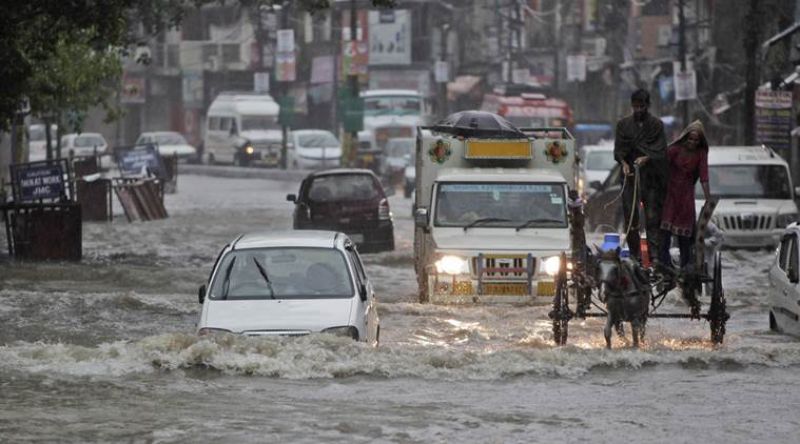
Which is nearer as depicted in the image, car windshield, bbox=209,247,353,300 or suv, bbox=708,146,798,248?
car windshield, bbox=209,247,353,300

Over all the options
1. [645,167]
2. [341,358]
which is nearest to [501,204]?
[645,167]

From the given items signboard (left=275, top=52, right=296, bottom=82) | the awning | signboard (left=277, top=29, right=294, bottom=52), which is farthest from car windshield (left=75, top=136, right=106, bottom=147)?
the awning

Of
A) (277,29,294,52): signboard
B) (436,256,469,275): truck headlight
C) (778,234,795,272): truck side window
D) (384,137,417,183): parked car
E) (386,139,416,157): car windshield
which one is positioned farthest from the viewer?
(277,29,294,52): signboard

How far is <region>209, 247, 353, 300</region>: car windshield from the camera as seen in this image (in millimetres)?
15484

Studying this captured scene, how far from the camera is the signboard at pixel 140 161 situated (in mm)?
46172

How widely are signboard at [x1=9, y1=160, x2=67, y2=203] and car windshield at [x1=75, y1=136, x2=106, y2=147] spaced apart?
39.0 m

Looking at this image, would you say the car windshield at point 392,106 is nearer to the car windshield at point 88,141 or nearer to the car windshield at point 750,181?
the car windshield at point 88,141

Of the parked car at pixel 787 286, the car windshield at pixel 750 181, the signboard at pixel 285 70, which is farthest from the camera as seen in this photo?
the signboard at pixel 285 70

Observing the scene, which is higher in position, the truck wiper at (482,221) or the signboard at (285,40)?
the signboard at (285,40)

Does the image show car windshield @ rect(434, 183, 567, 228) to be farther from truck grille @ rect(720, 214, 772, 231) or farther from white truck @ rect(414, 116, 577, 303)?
truck grille @ rect(720, 214, 772, 231)

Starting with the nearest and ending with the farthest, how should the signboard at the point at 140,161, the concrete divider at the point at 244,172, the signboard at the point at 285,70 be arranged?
the signboard at the point at 140,161
the concrete divider at the point at 244,172
the signboard at the point at 285,70

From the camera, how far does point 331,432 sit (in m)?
12.4

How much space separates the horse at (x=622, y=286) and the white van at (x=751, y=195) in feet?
45.7

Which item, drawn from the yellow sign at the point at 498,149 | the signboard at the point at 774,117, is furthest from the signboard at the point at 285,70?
the yellow sign at the point at 498,149
